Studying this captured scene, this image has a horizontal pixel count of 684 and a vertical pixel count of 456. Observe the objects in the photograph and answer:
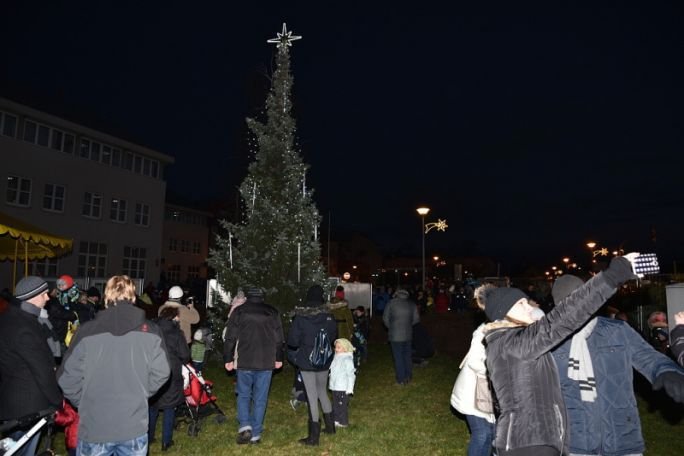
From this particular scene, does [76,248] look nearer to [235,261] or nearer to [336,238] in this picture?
[235,261]

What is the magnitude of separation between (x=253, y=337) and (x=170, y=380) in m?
1.17

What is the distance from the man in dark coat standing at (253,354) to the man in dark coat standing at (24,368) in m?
2.72

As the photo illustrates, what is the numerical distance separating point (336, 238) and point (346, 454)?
273 ft

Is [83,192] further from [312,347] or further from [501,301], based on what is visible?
[501,301]

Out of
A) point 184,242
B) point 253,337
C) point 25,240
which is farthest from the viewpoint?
point 184,242

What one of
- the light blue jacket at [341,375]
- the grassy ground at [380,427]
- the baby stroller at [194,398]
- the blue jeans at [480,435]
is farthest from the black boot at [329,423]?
the blue jeans at [480,435]

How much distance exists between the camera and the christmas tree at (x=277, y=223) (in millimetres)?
12672

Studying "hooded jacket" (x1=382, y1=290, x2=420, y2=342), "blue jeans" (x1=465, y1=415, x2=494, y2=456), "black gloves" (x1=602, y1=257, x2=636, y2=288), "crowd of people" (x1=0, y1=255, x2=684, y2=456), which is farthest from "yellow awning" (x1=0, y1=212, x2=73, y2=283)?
"black gloves" (x1=602, y1=257, x2=636, y2=288)

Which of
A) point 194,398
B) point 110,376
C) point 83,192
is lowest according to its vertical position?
point 194,398

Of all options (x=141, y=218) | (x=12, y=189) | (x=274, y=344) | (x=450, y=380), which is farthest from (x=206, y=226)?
(x=274, y=344)

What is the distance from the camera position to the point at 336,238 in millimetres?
90000

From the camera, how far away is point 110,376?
3785 millimetres

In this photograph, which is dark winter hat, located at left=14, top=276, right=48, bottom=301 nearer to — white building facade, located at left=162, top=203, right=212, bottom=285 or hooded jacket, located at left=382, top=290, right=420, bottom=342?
hooded jacket, located at left=382, top=290, right=420, bottom=342

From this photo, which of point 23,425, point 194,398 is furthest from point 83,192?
point 23,425
